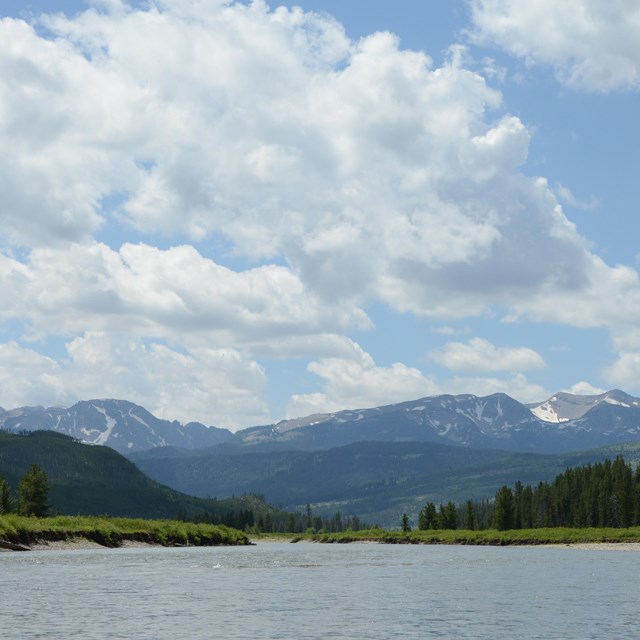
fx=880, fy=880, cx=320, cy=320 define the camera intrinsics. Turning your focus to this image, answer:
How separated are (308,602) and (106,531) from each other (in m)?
80.1

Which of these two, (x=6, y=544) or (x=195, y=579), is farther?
(x=6, y=544)

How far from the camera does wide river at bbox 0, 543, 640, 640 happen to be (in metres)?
37.7

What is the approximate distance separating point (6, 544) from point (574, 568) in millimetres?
60461

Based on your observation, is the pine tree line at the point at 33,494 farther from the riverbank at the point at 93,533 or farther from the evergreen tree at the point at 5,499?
the riverbank at the point at 93,533

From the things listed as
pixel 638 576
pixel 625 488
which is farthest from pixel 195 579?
pixel 625 488

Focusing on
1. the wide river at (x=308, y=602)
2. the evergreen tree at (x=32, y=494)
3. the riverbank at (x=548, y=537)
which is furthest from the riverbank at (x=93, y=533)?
the riverbank at (x=548, y=537)

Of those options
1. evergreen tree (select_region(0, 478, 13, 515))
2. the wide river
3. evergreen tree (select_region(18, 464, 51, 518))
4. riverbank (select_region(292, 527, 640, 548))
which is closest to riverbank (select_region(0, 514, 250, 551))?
the wide river

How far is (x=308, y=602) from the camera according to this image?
165 feet

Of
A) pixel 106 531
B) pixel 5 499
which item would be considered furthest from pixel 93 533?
pixel 5 499

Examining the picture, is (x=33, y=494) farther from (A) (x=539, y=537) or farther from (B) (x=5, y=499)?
(A) (x=539, y=537)

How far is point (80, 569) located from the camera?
73.9m

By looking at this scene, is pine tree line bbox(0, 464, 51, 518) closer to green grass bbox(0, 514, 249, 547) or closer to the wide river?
green grass bbox(0, 514, 249, 547)

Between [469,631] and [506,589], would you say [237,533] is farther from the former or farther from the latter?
[469,631]

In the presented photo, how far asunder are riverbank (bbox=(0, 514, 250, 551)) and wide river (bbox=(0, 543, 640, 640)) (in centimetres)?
2151
